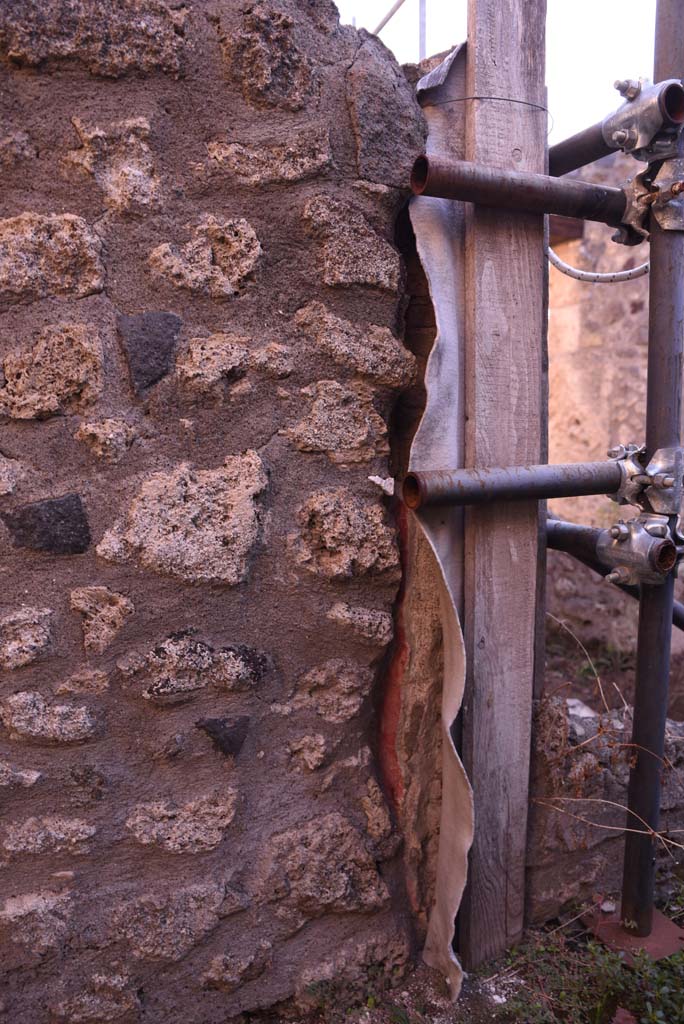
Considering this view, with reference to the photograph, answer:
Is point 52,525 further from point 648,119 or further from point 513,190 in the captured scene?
point 648,119

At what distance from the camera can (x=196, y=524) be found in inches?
59.0

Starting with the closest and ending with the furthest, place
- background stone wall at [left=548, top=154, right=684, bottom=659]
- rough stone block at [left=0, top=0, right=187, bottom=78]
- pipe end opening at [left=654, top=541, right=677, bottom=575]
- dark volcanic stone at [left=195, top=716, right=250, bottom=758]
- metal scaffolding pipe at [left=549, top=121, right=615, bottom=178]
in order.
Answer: rough stone block at [left=0, top=0, right=187, bottom=78], dark volcanic stone at [left=195, top=716, right=250, bottom=758], pipe end opening at [left=654, top=541, right=677, bottom=575], metal scaffolding pipe at [left=549, top=121, right=615, bottom=178], background stone wall at [left=548, top=154, right=684, bottom=659]

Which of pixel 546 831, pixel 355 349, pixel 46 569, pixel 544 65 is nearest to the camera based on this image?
pixel 46 569

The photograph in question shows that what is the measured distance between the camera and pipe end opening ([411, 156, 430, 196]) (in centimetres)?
153

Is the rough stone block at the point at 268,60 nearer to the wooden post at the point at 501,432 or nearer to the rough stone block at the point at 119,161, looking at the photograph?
the rough stone block at the point at 119,161

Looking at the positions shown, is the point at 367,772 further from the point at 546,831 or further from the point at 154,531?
the point at 154,531

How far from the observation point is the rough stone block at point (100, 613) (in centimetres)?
146

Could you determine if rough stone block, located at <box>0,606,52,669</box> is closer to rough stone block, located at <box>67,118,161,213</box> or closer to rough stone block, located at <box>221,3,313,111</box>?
rough stone block, located at <box>67,118,161,213</box>

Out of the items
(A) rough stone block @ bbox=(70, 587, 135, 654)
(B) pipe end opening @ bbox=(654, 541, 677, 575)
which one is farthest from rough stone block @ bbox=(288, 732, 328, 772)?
(B) pipe end opening @ bbox=(654, 541, 677, 575)

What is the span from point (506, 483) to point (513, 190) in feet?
1.92

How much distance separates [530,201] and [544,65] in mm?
326

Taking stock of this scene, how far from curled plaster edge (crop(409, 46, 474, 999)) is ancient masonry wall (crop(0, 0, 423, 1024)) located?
72 millimetres

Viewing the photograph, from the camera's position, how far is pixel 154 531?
1.47 metres

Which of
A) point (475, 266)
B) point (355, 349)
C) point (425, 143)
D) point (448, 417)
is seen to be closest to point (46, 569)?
point (355, 349)
